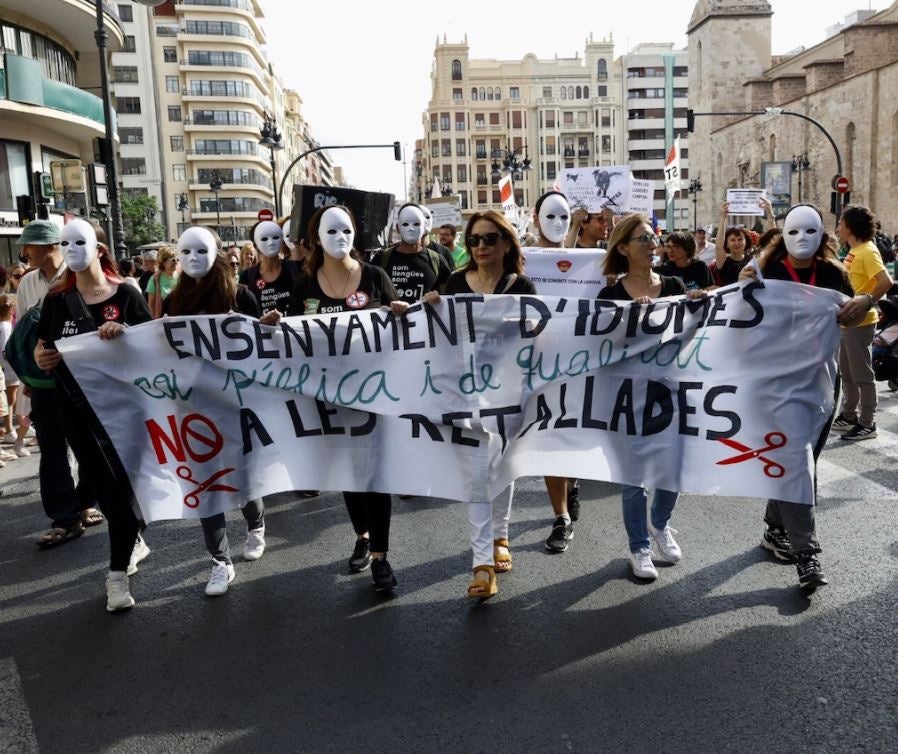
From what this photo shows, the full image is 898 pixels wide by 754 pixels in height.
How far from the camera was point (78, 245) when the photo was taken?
4.46 meters

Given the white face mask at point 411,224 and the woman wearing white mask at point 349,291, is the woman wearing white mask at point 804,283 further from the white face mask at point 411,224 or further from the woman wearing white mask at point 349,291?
the white face mask at point 411,224

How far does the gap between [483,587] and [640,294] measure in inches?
71.4

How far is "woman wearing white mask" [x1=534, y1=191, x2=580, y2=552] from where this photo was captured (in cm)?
520

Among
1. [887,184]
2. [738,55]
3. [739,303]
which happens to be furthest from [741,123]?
[739,303]

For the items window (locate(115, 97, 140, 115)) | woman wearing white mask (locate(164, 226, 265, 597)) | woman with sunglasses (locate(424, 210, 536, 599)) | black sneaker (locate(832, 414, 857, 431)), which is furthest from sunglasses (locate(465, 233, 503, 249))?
window (locate(115, 97, 140, 115))

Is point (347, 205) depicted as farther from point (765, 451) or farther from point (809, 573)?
point (809, 573)

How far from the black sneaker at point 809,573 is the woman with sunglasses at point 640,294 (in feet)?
2.26

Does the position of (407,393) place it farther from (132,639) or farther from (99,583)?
(99,583)

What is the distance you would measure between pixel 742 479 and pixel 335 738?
2359mm

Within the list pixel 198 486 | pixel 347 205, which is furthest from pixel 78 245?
pixel 347 205

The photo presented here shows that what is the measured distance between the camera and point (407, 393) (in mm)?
4578

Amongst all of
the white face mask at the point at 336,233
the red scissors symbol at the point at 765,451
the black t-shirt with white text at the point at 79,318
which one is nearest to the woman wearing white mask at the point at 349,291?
the white face mask at the point at 336,233

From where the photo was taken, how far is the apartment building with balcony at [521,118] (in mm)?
116750

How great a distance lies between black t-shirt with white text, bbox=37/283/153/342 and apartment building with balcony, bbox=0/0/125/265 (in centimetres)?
2001
